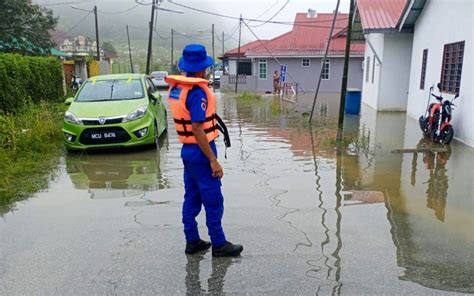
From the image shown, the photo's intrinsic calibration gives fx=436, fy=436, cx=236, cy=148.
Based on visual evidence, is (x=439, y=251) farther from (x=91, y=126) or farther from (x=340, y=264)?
(x=91, y=126)

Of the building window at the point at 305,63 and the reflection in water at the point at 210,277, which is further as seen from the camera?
the building window at the point at 305,63

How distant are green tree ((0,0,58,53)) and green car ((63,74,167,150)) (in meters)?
16.3

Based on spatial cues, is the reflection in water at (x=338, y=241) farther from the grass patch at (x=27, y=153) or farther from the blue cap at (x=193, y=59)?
the grass patch at (x=27, y=153)

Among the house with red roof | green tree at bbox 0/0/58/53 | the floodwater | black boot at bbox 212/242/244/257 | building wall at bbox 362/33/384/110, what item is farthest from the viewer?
the house with red roof

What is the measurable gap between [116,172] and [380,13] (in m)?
13.2

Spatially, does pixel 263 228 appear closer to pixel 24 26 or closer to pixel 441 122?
pixel 441 122

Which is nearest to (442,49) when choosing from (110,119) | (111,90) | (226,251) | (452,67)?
(452,67)

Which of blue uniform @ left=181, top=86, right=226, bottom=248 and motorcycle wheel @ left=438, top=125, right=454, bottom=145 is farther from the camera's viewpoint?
motorcycle wheel @ left=438, top=125, right=454, bottom=145

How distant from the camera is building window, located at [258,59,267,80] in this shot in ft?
104

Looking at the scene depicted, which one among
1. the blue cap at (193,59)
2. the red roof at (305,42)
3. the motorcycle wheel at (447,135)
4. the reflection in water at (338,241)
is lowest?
the reflection in water at (338,241)

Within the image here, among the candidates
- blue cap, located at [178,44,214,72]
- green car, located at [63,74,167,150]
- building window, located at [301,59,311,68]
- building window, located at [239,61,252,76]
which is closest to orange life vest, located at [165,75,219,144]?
blue cap, located at [178,44,214,72]

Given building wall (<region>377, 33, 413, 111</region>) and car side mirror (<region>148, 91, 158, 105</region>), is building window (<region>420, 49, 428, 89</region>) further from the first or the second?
car side mirror (<region>148, 91, 158, 105</region>)

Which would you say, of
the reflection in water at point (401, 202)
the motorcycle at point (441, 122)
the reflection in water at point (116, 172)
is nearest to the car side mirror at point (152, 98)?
the reflection in water at point (116, 172)

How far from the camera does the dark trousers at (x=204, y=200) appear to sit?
143 inches
